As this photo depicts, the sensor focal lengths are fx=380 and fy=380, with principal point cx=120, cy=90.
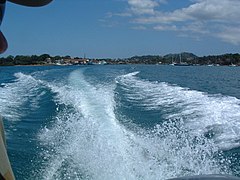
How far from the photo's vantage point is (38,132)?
6.10 m

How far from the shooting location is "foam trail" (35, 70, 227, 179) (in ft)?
13.5

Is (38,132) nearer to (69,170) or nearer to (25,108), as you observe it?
(69,170)

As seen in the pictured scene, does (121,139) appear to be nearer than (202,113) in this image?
Yes

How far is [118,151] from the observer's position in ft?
15.6

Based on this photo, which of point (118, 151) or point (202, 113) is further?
point (202, 113)

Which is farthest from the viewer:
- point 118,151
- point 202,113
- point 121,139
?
point 202,113

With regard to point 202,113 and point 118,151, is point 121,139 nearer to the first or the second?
point 118,151

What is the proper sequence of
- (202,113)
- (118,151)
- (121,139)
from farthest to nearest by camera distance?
(202,113) → (121,139) → (118,151)

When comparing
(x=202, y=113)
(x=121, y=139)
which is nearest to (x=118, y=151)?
(x=121, y=139)

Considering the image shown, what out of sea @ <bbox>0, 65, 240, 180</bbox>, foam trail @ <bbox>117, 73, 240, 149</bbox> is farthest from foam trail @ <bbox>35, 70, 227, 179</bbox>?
foam trail @ <bbox>117, 73, 240, 149</bbox>

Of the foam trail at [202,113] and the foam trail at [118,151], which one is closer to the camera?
the foam trail at [118,151]

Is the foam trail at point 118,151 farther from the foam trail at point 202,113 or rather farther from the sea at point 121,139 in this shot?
the foam trail at point 202,113

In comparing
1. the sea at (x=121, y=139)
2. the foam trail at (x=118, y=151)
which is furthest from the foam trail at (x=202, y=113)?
the foam trail at (x=118, y=151)

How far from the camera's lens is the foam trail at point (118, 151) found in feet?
13.5
